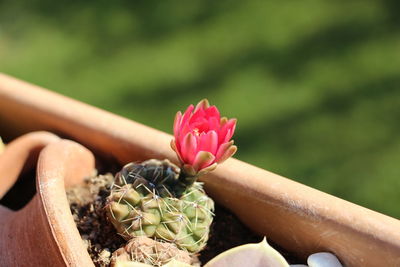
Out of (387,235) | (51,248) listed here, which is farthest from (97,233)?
(387,235)

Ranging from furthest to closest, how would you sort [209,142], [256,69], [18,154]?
[256,69] → [18,154] → [209,142]

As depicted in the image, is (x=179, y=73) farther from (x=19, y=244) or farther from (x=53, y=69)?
(x=19, y=244)

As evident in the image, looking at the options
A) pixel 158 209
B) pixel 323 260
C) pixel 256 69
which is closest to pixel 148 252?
pixel 158 209

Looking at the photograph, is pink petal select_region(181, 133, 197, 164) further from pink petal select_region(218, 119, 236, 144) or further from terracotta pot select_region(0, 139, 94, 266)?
terracotta pot select_region(0, 139, 94, 266)

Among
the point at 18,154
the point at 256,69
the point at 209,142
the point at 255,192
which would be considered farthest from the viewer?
the point at 256,69

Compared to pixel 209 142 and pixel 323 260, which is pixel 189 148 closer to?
pixel 209 142

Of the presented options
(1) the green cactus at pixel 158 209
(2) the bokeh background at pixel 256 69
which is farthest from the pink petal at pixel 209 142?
(2) the bokeh background at pixel 256 69

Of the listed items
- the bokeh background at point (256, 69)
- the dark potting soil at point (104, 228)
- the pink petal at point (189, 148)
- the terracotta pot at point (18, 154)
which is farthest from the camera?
the bokeh background at point (256, 69)

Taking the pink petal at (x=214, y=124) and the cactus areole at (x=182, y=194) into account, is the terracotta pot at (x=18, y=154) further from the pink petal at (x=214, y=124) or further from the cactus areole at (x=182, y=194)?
the pink petal at (x=214, y=124)

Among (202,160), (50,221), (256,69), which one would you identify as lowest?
(256,69)
